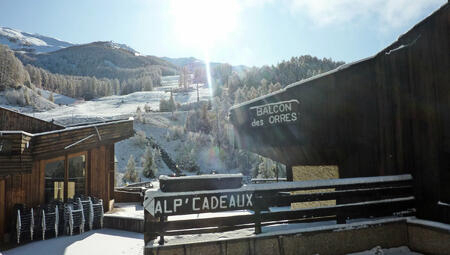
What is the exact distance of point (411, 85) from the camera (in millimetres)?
6789

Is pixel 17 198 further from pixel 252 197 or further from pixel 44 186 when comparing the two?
pixel 252 197

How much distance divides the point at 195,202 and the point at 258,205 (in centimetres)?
116

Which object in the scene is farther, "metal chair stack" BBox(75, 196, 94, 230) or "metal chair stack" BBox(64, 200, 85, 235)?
"metal chair stack" BBox(75, 196, 94, 230)

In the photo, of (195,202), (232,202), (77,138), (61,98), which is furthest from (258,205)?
(61,98)

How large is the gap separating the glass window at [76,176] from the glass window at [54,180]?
1.06 ft

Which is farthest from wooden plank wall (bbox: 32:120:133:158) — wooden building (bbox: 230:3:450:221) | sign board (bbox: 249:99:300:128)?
wooden building (bbox: 230:3:450:221)

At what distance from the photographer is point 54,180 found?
13656 millimetres

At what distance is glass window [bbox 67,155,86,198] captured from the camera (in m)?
14.2

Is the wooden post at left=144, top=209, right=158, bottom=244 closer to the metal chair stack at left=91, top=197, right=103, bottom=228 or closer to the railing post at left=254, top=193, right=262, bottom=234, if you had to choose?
the railing post at left=254, top=193, right=262, bottom=234

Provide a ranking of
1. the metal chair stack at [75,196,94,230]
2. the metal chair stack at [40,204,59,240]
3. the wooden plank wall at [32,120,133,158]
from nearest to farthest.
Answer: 1. the metal chair stack at [40,204,59,240]
2. the wooden plank wall at [32,120,133,158]
3. the metal chair stack at [75,196,94,230]

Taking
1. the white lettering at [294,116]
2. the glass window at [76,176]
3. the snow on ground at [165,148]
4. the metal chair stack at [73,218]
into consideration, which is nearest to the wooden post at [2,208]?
the metal chair stack at [73,218]

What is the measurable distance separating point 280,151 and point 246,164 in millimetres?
45111

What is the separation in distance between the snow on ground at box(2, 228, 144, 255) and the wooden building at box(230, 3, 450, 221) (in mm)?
5407

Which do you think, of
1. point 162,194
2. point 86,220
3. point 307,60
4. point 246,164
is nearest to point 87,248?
point 86,220
